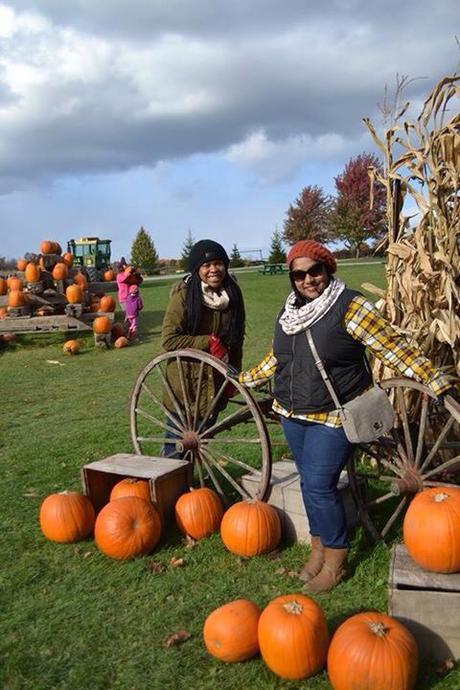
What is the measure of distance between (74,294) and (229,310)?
10531 mm

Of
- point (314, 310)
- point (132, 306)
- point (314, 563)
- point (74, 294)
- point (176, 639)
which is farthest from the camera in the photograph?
point (132, 306)

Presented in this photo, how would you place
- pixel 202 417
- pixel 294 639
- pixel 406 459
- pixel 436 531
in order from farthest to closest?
pixel 202 417
pixel 406 459
pixel 436 531
pixel 294 639

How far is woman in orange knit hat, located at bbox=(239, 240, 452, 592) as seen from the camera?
3.38 meters

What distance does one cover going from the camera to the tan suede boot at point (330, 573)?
3.66m

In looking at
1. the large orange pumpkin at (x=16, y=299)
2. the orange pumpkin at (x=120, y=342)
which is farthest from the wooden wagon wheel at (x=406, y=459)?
the large orange pumpkin at (x=16, y=299)

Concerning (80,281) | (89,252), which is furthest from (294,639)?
(89,252)

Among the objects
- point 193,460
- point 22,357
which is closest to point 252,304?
point 22,357

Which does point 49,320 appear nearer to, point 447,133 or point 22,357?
point 22,357

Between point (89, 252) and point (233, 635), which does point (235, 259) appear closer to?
point (89, 252)

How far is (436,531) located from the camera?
3.16 metres

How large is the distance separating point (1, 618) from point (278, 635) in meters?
1.70

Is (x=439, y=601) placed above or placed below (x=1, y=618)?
above

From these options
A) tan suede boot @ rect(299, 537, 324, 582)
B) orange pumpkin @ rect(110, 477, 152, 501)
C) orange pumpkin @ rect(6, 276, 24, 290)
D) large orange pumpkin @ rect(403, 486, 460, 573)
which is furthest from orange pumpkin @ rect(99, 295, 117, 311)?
large orange pumpkin @ rect(403, 486, 460, 573)

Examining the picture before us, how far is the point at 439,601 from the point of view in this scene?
2963mm
